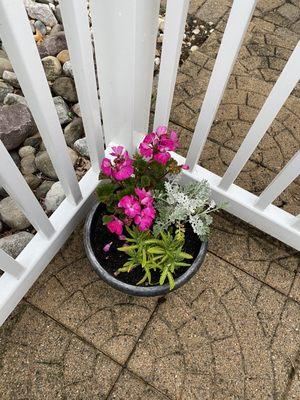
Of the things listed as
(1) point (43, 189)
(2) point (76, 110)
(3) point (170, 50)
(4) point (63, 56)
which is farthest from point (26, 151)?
(3) point (170, 50)

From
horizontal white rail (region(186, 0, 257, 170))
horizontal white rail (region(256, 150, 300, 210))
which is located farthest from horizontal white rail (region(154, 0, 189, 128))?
horizontal white rail (region(256, 150, 300, 210))

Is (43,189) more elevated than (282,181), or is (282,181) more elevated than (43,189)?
(282,181)

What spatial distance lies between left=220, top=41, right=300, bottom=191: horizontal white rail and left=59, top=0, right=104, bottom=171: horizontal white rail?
52 cm

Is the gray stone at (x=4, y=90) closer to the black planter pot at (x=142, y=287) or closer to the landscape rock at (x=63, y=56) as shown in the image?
the landscape rock at (x=63, y=56)

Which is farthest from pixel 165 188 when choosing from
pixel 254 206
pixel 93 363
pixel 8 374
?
pixel 8 374

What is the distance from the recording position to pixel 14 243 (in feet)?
5.38

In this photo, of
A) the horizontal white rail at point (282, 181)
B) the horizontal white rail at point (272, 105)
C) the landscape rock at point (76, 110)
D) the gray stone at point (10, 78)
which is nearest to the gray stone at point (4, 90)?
the gray stone at point (10, 78)

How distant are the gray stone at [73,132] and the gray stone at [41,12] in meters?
0.74

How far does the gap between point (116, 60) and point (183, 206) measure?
1.69 feet

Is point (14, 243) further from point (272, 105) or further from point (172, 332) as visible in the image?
point (272, 105)

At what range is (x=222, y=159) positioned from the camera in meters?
2.00

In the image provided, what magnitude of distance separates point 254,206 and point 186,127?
0.62 meters

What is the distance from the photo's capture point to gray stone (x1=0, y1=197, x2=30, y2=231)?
67.4 inches

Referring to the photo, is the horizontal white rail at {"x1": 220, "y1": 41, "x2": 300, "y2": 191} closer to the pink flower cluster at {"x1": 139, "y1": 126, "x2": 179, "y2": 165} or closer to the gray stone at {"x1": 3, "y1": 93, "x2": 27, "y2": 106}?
the pink flower cluster at {"x1": 139, "y1": 126, "x2": 179, "y2": 165}
